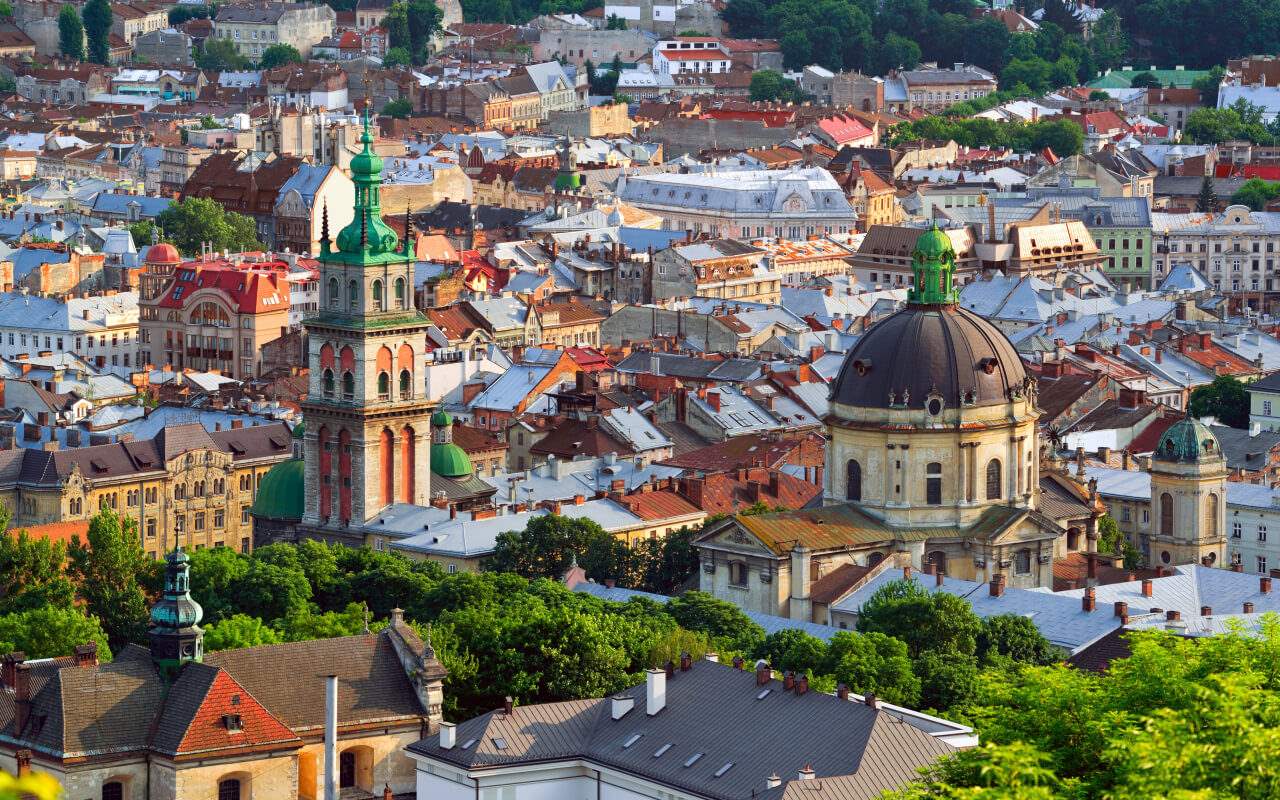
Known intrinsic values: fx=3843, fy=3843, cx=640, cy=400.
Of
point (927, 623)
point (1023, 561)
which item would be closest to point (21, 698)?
point (927, 623)

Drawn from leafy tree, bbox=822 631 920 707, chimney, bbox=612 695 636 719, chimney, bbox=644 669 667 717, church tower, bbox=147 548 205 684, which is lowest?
leafy tree, bbox=822 631 920 707

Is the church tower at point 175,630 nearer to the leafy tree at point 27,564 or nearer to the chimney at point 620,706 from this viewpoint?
the chimney at point 620,706

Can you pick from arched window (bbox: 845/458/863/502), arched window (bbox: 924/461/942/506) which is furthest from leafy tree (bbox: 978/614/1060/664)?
arched window (bbox: 845/458/863/502)

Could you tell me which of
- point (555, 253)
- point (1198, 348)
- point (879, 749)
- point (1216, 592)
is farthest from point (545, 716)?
point (555, 253)

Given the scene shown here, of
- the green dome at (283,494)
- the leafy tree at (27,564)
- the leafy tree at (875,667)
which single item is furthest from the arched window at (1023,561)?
the leafy tree at (27,564)

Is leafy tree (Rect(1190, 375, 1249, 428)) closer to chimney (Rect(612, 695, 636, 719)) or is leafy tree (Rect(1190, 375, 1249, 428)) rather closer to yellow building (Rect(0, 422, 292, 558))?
yellow building (Rect(0, 422, 292, 558))

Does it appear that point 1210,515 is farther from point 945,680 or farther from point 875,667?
point 875,667
